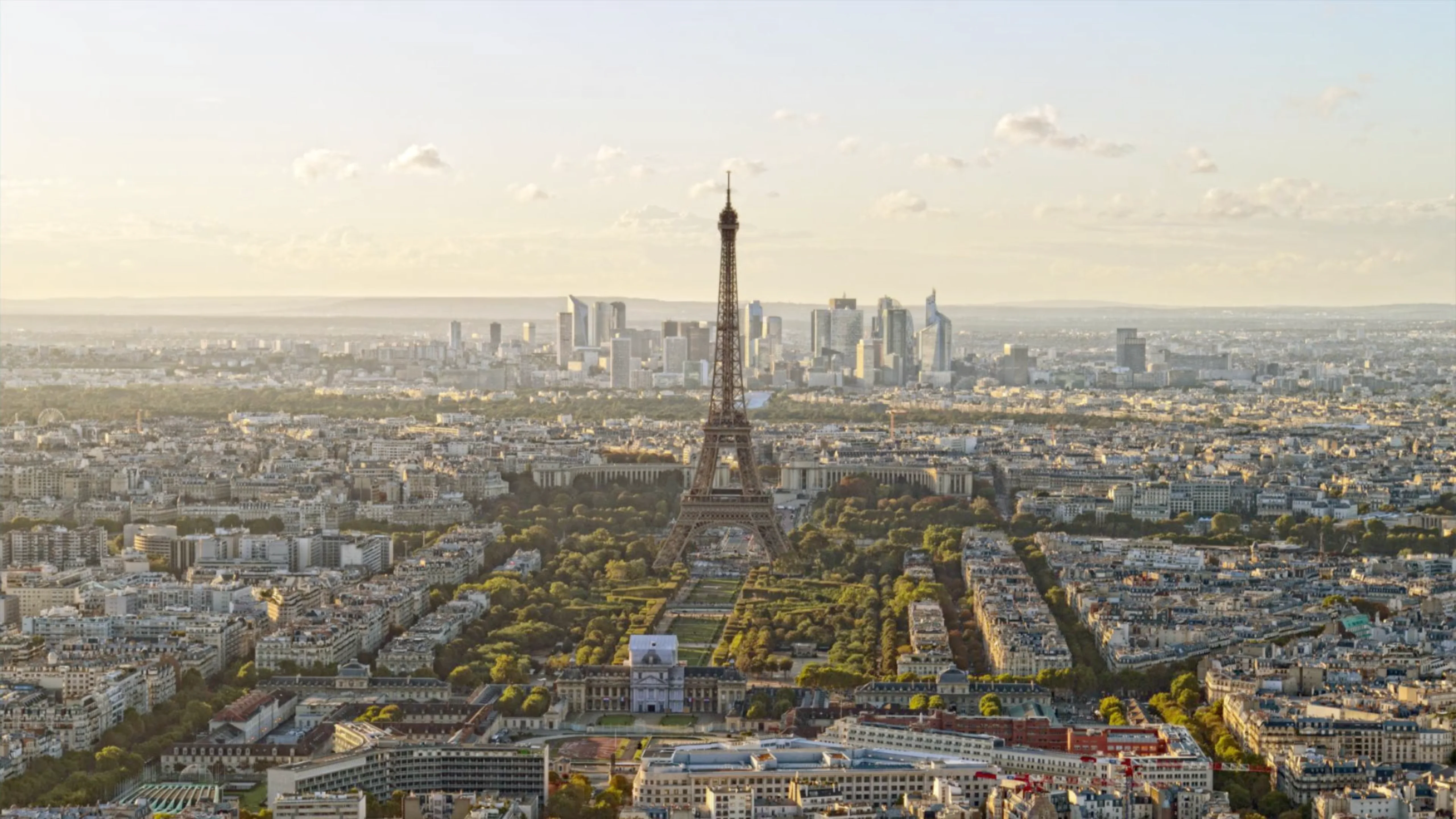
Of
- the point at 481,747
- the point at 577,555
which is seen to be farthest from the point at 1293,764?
the point at 577,555

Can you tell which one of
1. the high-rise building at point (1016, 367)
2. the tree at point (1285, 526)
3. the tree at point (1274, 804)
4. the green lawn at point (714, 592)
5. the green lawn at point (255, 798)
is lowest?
the high-rise building at point (1016, 367)

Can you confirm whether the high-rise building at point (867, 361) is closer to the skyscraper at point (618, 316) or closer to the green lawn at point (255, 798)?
the skyscraper at point (618, 316)

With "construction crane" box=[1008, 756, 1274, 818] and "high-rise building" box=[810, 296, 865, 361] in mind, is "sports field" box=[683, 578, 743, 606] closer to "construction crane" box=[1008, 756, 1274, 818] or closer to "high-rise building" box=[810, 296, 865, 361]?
"construction crane" box=[1008, 756, 1274, 818]

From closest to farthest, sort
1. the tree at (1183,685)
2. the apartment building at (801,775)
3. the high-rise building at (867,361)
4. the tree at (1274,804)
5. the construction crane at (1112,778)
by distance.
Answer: the construction crane at (1112,778), the apartment building at (801,775), the tree at (1274,804), the tree at (1183,685), the high-rise building at (867,361)

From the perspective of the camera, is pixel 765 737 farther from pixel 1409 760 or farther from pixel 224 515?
pixel 224 515

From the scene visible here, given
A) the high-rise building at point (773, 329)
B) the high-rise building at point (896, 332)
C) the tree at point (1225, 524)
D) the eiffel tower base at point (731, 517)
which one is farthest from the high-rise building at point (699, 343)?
the eiffel tower base at point (731, 517)

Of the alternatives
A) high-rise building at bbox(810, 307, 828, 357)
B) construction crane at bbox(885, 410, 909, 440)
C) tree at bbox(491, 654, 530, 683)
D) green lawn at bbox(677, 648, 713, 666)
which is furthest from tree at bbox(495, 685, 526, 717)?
high-rise building at bbox(810, 307, 828, 357)

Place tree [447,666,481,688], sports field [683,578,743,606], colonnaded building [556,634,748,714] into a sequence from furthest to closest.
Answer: sports field [683,578,743,606]
tree [447,666,481,688]
colonnaded building [556,634,748,714]
